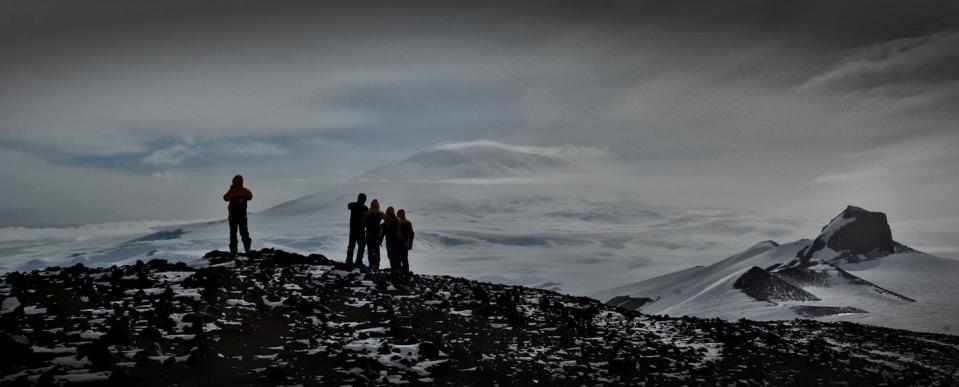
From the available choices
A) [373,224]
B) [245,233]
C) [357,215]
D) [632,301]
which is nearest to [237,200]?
[245,233]

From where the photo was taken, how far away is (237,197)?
23.2 m

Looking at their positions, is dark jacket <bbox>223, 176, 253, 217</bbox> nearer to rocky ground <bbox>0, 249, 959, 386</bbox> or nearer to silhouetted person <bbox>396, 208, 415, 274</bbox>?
rocky ground <bbox>0, 249, 959, 386</bbox>

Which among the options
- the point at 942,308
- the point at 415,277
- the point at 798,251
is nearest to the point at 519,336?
the point at 415,277

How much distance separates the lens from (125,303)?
1633 cm

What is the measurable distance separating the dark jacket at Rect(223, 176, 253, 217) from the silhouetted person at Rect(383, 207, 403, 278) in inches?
216

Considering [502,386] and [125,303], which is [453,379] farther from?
[125,303]

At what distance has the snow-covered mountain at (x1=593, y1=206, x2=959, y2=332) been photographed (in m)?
121

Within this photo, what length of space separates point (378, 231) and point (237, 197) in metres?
5.62

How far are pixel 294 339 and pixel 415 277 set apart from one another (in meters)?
10.7

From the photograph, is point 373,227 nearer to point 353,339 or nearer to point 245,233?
point 245,233

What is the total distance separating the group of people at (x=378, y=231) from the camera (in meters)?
24.2

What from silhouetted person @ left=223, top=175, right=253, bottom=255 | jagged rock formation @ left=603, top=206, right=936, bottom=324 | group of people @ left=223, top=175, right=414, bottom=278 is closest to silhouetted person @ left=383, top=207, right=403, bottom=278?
group of people @ left=223, top=175, right=414, bottom=278

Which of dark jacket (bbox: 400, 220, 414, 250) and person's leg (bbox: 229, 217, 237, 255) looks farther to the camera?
dark jacket (bbox: 400, 220, 414, 250)

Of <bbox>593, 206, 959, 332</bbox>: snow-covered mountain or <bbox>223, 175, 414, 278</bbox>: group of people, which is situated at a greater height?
<bbox>223, 175, 414, 278</bbox>: group of people
